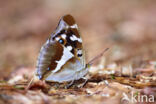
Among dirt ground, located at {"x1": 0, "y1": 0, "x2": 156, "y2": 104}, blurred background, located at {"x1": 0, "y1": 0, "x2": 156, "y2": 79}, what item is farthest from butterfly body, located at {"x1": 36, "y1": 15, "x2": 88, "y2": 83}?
blurred background, located at {"x1": 0, "y1": 0, "x2": 156, "y2": 79}

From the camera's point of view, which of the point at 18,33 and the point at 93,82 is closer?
the point at 93,82

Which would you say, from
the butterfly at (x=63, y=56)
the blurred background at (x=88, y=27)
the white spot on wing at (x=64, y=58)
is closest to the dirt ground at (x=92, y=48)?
the blurred background at (x=88, y=27)

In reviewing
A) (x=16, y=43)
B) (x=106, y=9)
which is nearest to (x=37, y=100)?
(x=16, y=43)

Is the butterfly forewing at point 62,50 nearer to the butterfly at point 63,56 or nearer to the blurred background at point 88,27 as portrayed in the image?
the butterfly at point 63,56

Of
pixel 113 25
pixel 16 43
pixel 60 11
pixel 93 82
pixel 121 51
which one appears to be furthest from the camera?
pixel 60 11

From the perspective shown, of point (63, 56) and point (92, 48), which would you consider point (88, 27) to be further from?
point (63, 56)

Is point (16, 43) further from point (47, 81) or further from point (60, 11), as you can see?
point (47, 81)
